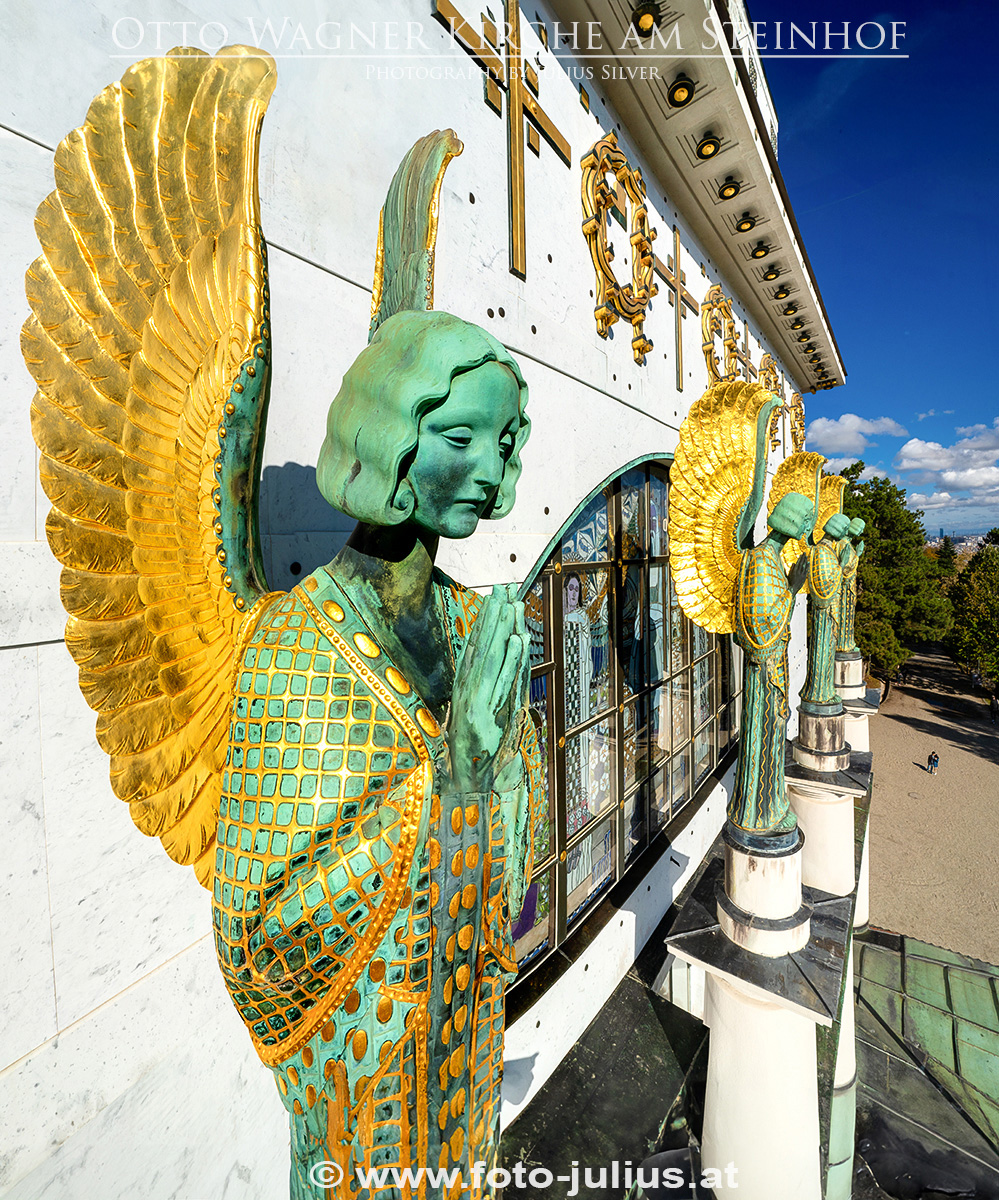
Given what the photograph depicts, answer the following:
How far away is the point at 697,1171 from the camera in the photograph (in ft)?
8.96

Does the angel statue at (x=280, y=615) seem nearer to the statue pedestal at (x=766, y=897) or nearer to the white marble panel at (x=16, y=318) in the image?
the white marble panel at (x=16, y=318)

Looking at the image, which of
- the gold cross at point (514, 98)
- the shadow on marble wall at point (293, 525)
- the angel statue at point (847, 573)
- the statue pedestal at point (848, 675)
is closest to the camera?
the shadow on marble wall at point (293, 525)

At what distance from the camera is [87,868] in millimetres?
1177

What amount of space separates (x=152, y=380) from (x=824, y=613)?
6.10 m

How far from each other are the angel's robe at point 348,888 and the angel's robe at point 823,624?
5595 millimetres

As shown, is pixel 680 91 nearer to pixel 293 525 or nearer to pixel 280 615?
pixel 293 525

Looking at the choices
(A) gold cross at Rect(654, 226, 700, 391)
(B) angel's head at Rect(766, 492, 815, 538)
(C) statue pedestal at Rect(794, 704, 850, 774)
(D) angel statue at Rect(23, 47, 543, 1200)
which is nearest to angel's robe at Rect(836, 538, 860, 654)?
(C) statue pedestal at Rect(794, 704, 850, 774)

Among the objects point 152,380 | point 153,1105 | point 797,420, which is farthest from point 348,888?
point 797,420

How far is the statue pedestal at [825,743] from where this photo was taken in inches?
222

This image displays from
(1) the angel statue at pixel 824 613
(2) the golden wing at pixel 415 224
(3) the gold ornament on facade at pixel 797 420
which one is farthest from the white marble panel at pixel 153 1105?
(3) the gold ornament on facade at pixel 797 420

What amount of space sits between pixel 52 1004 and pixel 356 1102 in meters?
0.72

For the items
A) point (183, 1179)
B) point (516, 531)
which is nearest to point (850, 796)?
point (516, 531)

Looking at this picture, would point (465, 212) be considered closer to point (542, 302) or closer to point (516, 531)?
point (542, 302)

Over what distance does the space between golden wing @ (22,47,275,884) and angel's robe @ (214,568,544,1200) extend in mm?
183
